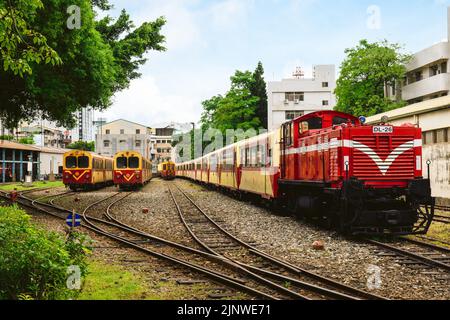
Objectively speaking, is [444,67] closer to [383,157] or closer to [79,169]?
[79,169]

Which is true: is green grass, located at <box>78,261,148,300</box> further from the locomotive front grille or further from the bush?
the locomotive front grille

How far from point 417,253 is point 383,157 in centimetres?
287

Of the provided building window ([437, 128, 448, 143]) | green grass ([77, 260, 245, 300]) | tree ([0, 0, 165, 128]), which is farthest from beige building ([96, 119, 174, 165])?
green grass ([77, 260, 245, 300])

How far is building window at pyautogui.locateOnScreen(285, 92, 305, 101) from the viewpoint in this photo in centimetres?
6066

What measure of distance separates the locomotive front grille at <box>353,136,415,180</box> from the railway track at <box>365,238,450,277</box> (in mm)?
1696

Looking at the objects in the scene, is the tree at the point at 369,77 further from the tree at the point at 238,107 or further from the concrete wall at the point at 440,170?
the concrete wall at the point at 440,170

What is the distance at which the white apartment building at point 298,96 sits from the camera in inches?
2366

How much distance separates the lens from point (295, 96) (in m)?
60.9

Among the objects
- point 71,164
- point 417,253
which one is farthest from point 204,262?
point 71,164

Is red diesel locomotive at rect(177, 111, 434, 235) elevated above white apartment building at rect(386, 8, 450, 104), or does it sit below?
below

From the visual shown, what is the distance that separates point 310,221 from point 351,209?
14.0 feet

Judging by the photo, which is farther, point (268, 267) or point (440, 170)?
point (440, 170)
